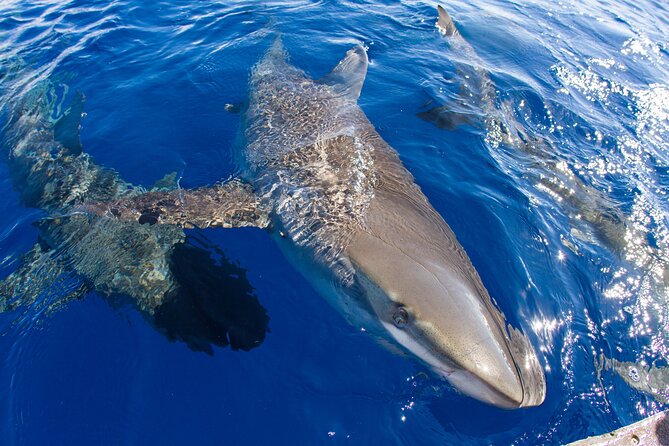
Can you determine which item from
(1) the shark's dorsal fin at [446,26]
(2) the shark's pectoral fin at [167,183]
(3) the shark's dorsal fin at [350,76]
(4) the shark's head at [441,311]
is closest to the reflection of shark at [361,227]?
(4) the shark's head at [441,311]

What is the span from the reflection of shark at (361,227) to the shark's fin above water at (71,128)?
7.29ft

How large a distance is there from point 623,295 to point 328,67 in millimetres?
7587

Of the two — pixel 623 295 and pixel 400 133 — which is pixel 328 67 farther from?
pixel 623 295

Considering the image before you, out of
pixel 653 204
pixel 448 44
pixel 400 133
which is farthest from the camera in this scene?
pixel 448 44

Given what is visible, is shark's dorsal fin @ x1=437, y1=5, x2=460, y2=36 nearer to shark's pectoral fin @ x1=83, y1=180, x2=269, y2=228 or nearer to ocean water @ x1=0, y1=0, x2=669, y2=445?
ocean water @ x1=0, y1=0, x2=669, y2=445

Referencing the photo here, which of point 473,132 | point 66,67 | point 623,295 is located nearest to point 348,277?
point 623,295

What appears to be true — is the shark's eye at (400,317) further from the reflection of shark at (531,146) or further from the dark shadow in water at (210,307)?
the reflection of shark at (531,146)

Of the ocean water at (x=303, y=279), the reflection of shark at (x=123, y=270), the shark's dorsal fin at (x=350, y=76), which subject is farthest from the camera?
the shark's dorsal fin at (x=350, y=76)

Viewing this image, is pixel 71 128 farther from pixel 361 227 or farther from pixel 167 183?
pixel 361 227

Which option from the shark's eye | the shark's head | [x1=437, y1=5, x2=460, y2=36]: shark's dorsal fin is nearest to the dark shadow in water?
the shark's head

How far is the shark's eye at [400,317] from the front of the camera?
4375 millimetres

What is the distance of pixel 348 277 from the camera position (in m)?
4.94

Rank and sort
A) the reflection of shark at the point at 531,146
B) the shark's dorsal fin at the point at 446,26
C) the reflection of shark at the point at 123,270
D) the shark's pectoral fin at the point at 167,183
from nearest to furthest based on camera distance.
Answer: the reflection of shark at the point at 123,270
the shark's pectoral fin at the point at 167,183
the reflection of shark at the point at 531,146
the shark's dorsal fin at the point at 446,26

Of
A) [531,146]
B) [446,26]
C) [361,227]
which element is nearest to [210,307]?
[361,227]
